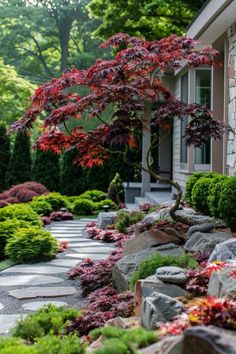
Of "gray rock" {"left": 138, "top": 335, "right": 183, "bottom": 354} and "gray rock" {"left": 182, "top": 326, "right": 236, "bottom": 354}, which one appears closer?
"gray rock" {"left": 182, "top": 326, "right": 236, "bottom": 354}

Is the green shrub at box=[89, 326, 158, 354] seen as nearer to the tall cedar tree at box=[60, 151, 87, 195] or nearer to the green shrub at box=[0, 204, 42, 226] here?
the green shrub at box=[0, 204, 42, 226]

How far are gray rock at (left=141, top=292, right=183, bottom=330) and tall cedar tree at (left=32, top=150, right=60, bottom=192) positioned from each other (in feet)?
49.7

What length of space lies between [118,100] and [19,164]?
12.7 meters

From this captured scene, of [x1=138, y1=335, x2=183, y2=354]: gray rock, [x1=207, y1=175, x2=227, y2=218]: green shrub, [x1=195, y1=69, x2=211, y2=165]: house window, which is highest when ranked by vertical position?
[x1=195, y1=69, x2=211, y2=165]: house window

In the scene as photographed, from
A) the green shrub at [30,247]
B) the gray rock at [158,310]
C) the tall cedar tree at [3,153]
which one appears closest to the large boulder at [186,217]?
the green shrub at [30,247]

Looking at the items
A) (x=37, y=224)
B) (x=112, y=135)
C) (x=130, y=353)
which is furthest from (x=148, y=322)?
(x=37, y=224)

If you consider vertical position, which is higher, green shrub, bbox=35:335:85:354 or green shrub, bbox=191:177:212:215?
green shrub, bbox=191:177:212:215

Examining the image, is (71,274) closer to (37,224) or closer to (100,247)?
(100,247)

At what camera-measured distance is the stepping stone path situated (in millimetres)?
4539

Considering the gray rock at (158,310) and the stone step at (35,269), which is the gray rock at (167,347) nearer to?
the gray rock at (158,310)

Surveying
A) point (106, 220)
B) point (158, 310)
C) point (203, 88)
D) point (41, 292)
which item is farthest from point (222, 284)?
point (203, 88)

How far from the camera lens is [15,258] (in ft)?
22.4

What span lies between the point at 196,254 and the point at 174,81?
941cm

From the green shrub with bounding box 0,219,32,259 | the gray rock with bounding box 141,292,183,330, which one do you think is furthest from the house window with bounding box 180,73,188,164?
the gray rock with bounding box 141,292,183,330
